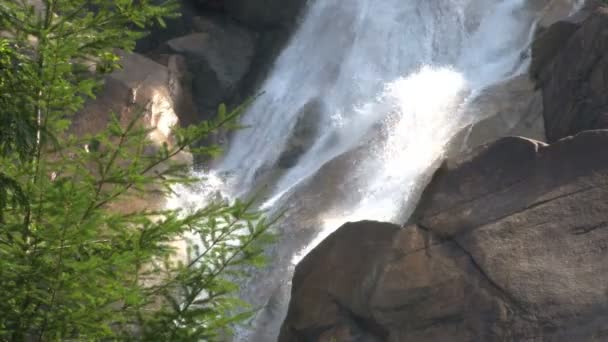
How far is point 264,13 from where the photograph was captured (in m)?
18.7

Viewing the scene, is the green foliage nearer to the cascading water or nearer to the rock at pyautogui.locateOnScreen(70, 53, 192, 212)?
the cascading water

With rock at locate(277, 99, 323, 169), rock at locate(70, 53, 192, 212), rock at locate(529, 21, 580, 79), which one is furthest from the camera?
rock at locate(277, 99, 323, 169)

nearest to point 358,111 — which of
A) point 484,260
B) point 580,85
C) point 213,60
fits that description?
point 213,60

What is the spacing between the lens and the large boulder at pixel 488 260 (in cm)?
693

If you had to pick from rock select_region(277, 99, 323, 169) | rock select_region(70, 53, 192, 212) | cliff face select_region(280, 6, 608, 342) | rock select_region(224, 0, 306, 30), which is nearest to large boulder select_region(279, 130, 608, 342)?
cliff face select_region(280, 6, 608, 342)

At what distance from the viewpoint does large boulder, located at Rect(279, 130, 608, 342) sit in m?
6.93

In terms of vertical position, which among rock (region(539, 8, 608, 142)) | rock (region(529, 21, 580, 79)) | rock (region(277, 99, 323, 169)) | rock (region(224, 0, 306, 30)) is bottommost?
rock (region(539, 8, 608, 142))

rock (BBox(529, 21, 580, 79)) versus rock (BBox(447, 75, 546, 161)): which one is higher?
rock (BBox(529, 21, 580, 79))

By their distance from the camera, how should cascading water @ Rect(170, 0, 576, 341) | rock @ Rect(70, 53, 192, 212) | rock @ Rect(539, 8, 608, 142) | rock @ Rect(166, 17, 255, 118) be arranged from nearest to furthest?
rock @ Rect(539, 8, 608, 142), cascading water @ Rect(170, 0, 576, 341), rock @ Rect(70, 53, 192, 212), rock @ Rect(166, 17, 255, 118)

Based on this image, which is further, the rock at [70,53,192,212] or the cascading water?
the rock at [70,53,192,212]

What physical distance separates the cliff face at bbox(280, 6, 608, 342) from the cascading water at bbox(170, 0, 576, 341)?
5.46 ft

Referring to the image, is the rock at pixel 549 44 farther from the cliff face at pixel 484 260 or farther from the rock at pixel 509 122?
the cliff face at pixel 484 260

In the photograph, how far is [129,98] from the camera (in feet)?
44.5

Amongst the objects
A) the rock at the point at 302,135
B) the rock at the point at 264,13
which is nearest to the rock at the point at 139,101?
the rock at the point at 302,135
